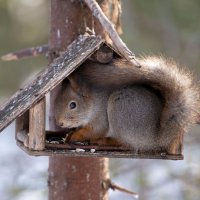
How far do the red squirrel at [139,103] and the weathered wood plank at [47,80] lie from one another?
0.38ft

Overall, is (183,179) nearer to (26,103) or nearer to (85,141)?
(85,141)

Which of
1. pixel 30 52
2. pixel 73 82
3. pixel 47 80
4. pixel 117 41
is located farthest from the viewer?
pixel 30 52

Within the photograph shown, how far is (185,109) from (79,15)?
549 mm

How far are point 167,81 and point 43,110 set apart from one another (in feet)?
1.33

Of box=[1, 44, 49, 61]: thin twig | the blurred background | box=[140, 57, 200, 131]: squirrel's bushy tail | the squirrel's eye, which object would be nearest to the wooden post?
the squirrel's eye

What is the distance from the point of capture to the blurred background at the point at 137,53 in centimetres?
393

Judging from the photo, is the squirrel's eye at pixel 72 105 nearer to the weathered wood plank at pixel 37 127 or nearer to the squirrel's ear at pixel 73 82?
the squirrel's ear at pixel 73 82

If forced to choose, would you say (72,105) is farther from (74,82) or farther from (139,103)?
(139,103)

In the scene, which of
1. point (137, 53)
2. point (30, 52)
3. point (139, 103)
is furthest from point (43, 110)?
point (137, 53)

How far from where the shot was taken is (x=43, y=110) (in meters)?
2.01

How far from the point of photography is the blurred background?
3.93 metres

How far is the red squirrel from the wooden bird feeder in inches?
2.0

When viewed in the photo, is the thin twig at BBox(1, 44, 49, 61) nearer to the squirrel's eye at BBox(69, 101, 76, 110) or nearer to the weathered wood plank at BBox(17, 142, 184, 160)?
the squirrel's eye at BBox(69, 101, 76, 110)

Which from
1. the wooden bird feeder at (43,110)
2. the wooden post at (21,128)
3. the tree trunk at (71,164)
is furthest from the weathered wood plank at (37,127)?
the tree trunk at (71,164)
